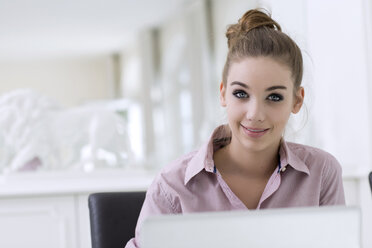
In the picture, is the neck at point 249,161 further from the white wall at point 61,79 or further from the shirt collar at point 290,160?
the white wall at point 61,79

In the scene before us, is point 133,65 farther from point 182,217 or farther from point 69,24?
point 182,217

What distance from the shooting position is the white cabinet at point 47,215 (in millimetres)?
2361

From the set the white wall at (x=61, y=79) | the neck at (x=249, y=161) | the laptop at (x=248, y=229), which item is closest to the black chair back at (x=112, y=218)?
the neck at (x=249, y=161)

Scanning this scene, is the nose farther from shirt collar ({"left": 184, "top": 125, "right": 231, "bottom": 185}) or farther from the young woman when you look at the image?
shirt collar ({"left": 184, "top": 125, "right": 231, "bottom": 185})

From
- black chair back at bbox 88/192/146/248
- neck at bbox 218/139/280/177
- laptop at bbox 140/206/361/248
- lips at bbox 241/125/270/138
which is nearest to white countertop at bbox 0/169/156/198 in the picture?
black chair back at bbox 88/192/146/248

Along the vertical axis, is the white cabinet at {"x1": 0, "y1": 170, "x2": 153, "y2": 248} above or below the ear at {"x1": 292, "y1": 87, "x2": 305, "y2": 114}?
below

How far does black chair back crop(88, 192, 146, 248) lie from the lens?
1.29m

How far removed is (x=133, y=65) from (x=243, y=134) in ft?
26.4

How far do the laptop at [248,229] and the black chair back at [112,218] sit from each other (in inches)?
22.5

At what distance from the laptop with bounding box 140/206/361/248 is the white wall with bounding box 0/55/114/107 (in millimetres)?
7487

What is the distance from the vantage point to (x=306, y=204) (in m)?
1.25

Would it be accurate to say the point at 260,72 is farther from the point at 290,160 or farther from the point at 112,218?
the point at 112,218

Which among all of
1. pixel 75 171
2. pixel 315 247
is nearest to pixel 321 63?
pixel 75 171

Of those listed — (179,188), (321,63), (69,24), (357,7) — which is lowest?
(179,188)
